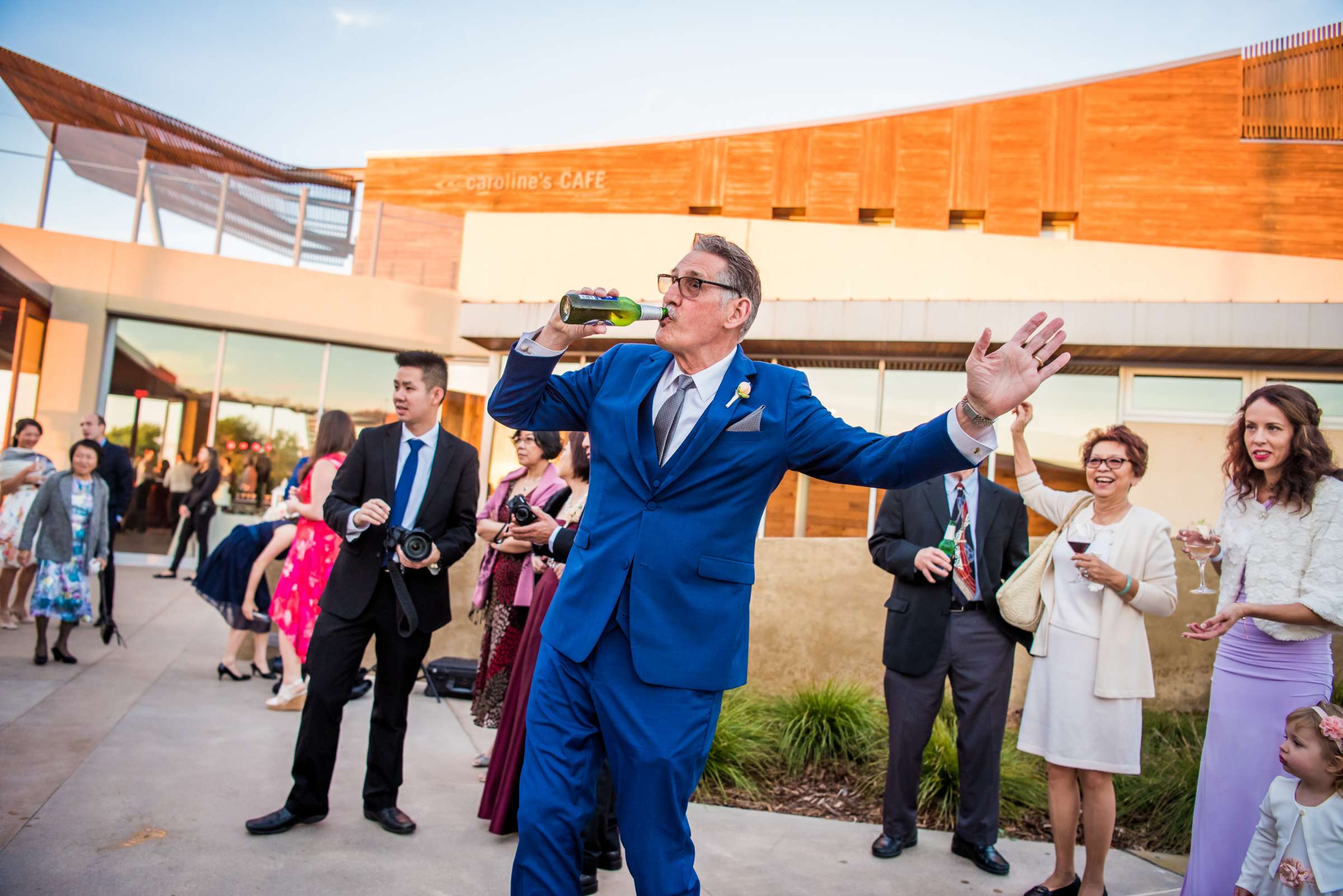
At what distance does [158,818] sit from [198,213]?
13.0m

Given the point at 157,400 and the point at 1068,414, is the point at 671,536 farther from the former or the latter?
the point at 157,400

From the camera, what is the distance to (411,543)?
13.2 feet

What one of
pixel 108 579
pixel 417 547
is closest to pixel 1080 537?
pixel 417 547

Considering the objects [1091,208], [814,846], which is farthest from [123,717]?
[1091,208]

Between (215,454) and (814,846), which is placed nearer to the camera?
(814,846)

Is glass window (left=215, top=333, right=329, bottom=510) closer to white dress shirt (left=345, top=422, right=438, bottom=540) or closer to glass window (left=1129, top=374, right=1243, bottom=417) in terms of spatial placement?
white dress shirt (left=345, top=422, right=438, bottom=540)

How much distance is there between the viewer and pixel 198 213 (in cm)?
1452

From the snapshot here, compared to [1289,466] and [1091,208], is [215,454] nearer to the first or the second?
[1289,466]

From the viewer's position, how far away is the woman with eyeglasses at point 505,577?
486 cm

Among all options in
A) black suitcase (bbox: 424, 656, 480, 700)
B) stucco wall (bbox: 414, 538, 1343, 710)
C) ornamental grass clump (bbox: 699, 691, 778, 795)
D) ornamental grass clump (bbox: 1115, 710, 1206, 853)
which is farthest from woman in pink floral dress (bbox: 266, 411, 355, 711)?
ornamental grass clump (bbox: 1115, 710, 1206, 853)

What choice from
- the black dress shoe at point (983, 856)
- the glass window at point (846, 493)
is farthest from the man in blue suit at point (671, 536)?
the glass window at point (846, 493)

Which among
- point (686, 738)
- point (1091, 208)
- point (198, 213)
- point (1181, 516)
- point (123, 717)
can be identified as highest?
point (1091, 208)

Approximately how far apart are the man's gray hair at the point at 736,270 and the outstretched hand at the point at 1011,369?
0.72 meters

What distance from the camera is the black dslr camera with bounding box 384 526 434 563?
4.00m
